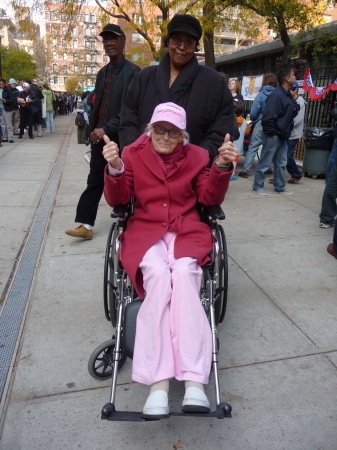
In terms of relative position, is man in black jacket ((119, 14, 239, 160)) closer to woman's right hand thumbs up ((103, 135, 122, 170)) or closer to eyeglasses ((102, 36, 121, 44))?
woman's right hand thumbs up ((103, 135, 122, 170))

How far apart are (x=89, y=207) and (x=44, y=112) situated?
1269cm

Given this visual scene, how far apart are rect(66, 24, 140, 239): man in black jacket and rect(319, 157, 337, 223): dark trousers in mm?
2448

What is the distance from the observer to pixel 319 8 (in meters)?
11.5

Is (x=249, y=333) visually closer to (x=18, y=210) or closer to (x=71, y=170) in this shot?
(x=18, y=210)

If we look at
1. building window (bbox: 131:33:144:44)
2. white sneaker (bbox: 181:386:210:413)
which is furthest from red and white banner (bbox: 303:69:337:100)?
building window (bbox: 131:33:144:44)

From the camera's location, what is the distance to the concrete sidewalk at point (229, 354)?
200cm

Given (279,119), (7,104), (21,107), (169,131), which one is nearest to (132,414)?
(169,131)

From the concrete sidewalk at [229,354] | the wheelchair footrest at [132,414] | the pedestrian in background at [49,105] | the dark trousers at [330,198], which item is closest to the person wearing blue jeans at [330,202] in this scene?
the dark trousers at [330,198]

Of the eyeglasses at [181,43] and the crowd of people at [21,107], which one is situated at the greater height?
the eyeglasses at [181,43]

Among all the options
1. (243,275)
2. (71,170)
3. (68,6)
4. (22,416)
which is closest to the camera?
(22,416)

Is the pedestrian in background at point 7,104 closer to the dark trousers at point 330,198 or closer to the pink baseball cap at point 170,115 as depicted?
the dark trousers at point 330,198

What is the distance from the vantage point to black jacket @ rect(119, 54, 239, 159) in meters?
2.86

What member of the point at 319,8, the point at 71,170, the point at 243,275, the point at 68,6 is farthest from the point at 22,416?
the point at 68,6

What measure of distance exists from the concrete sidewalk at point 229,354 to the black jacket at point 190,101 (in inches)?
51.3
